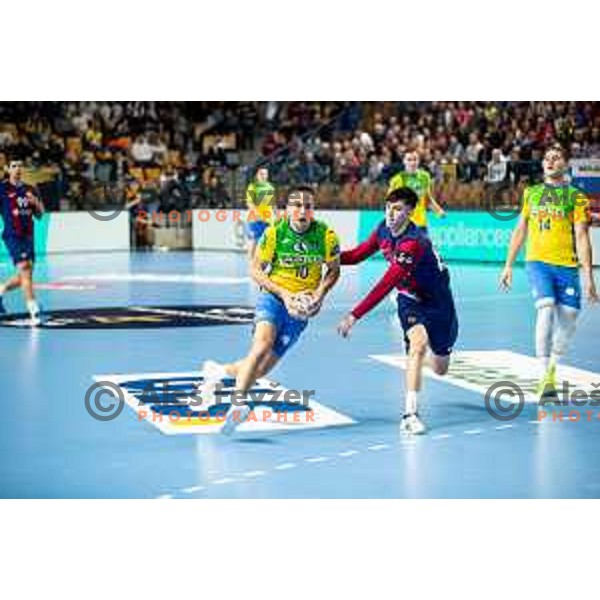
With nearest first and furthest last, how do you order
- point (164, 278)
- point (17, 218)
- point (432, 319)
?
point (432, 319) < point (17, 218) < point (164, 278)

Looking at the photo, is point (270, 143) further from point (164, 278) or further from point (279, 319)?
point (279, 319)

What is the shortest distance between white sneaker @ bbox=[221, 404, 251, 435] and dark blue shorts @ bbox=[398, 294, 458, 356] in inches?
47.9

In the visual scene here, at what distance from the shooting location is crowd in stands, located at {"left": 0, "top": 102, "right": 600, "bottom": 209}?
25125 mm

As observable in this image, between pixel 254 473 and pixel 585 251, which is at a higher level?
pixel 585 251

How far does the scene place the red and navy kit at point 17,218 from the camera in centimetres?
1441

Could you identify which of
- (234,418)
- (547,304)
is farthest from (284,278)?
(547,304)

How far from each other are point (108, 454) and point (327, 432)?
1.58 meters

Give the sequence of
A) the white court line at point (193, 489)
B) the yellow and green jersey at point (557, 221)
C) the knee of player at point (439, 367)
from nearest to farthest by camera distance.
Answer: the white court line at point (193, 489)
the knee of player at point (439, 367)
the yellow and green jersey at point (557, 221)

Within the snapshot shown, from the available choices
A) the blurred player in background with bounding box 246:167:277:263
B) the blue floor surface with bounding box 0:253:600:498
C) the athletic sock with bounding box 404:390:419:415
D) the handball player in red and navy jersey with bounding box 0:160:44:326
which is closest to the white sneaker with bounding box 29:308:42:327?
the handball player in red and navy jersey with bounding box 0:160:44:326

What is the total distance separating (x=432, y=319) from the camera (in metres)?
8.59

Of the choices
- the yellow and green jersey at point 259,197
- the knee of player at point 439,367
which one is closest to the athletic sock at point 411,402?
the knee of player at point 439,367

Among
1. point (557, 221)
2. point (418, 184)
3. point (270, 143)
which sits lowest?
point (557, 221)

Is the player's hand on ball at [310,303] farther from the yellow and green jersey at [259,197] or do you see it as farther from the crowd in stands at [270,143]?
the crowd in stands at [270,143]

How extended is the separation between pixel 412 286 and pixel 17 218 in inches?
288
